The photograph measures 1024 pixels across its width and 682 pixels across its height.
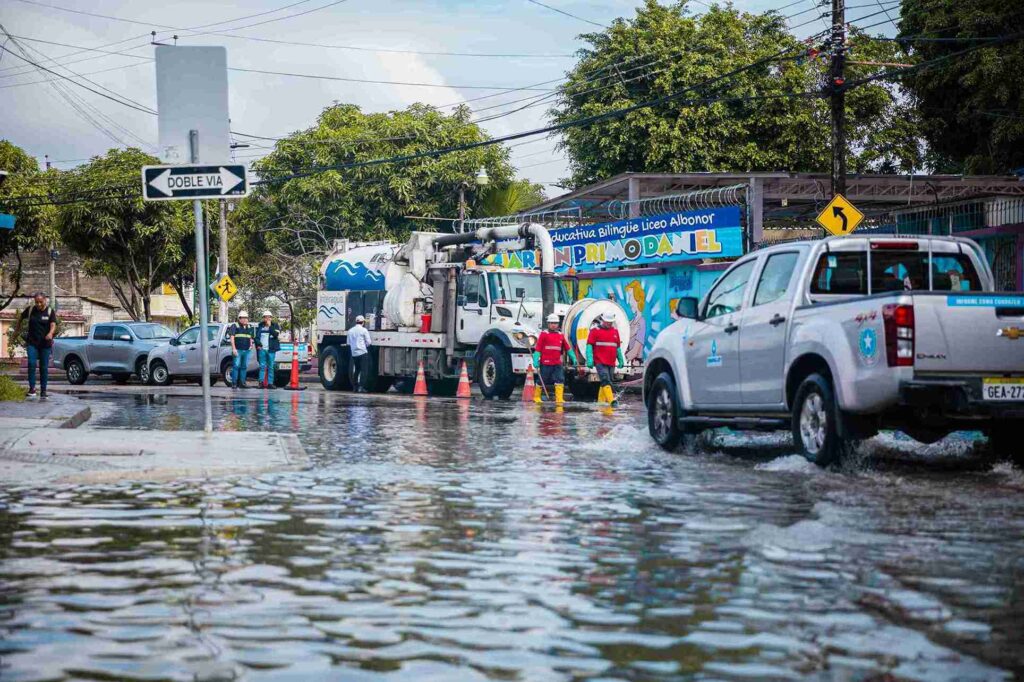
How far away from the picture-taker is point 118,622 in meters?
5.76

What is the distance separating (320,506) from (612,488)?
246 centimetres

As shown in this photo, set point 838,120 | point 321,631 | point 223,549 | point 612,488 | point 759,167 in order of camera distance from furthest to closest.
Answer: point 759,167 → point 838,120 → point 612,488 → point 223,549 → point 321,631

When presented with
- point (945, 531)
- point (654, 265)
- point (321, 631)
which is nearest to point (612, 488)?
point (945, 531)

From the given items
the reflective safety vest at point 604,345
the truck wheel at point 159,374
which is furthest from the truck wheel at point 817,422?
the truck wheel at point 159,374

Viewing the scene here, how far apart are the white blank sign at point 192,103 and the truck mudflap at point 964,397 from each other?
7234mm

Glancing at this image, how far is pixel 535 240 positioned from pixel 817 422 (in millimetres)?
18637

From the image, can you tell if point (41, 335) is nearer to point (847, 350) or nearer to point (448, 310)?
point (448, 310)

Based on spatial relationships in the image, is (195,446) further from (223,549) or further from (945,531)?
(945,531)

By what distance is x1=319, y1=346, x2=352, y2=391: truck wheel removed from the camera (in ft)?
114

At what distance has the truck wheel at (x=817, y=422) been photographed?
A: 12008mm

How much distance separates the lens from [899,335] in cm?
1132

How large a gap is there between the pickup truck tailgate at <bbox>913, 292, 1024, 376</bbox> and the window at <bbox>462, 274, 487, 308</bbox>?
1980 cm

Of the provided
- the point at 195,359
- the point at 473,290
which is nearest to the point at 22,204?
the point at 195,359

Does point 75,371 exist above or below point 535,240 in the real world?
below
